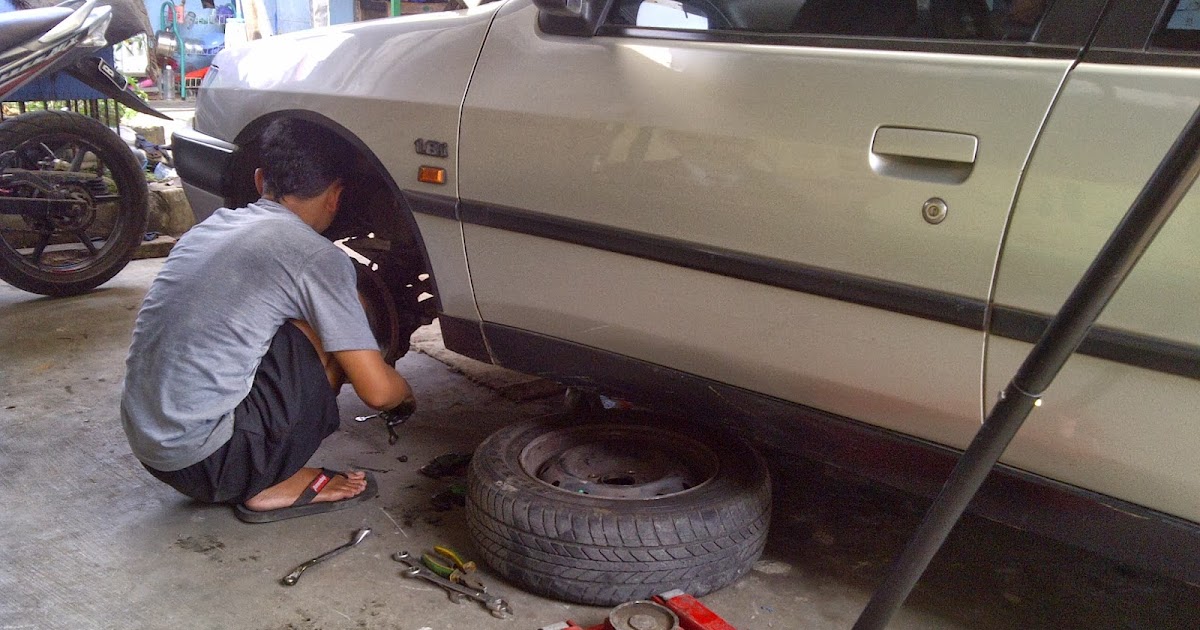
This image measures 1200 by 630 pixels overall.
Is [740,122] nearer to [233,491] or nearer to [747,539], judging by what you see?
[747,539]

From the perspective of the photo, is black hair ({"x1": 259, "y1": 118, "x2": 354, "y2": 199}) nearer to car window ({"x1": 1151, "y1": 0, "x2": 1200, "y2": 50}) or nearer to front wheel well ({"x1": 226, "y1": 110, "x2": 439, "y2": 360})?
front wheel well ({"x1": 226, "y1": 110, "x2": 439, "y2": 360})

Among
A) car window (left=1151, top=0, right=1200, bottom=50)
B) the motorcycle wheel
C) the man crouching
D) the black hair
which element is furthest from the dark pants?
the motorcycle wheel

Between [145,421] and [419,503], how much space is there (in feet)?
2.39

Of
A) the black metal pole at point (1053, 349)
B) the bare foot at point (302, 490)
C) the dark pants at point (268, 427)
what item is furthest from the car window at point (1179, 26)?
the bare foot at point (302, 490)

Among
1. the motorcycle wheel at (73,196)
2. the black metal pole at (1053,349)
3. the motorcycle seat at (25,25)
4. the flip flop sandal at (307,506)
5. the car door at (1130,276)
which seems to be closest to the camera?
the black metal pole at (1053,349)

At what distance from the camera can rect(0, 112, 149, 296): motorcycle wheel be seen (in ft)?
13.5

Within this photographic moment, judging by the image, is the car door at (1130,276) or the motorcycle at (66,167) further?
the motorcycle at (66,167)

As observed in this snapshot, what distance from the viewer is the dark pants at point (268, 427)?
7.53 feet

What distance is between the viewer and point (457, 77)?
230 centimetres

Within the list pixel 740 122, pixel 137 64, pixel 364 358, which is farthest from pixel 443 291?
pixel 137 64

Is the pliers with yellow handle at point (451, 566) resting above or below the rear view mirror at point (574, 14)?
below

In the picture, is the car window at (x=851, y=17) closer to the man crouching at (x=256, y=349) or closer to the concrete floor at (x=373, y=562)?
the man crouching at (x=256, y=349)

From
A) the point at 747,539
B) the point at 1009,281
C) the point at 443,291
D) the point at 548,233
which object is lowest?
the point at 747,539

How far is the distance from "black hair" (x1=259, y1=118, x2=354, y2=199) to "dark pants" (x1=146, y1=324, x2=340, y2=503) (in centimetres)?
36
